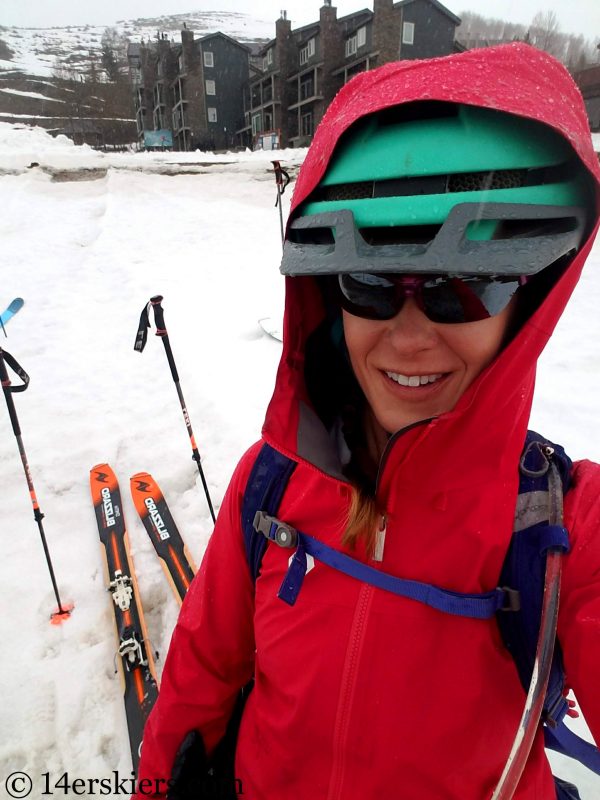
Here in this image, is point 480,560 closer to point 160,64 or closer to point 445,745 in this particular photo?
point 445,745

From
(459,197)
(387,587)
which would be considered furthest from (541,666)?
(459,197)

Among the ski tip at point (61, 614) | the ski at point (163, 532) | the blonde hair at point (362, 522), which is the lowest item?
the ski tip at point (61, 614)

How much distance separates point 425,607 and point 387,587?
0.11 meters

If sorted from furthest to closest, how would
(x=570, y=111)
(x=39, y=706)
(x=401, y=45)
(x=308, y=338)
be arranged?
(x=401, y=45) → (x=39, y=706) → (x=308, y=338) → (x=570, y=111)

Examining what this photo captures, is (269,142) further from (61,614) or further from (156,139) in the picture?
(61,614)

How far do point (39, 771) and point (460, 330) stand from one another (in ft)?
10.4

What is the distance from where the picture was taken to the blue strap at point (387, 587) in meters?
1.09

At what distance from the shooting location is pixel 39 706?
268 centimetres

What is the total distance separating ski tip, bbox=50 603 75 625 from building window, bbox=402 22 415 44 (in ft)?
113

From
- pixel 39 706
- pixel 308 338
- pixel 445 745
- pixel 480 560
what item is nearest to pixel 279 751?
pixel 445 745

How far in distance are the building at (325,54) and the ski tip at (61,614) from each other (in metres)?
26.2

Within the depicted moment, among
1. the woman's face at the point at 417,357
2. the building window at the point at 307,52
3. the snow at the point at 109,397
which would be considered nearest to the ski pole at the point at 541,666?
the woman's face at the point at 417,357

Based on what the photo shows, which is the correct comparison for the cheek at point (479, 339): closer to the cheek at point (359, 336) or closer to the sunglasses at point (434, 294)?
the sunglasses at point (434, 294)

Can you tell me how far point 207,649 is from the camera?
5.16 feet
